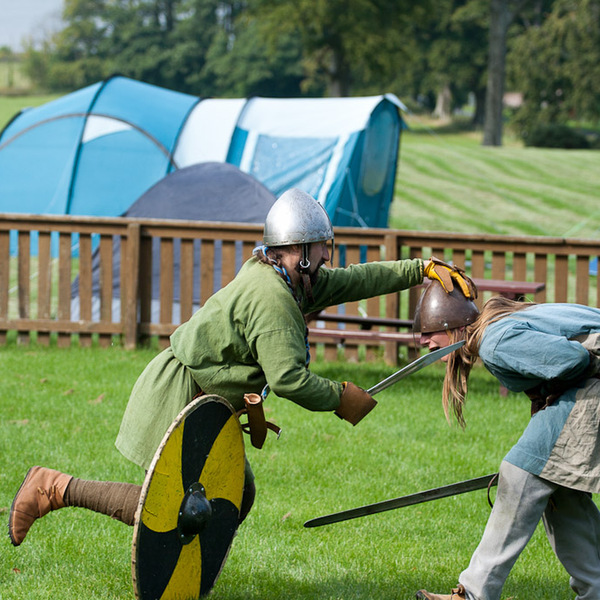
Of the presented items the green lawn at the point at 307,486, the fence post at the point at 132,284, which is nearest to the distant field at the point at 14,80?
the fence post at the point at 132,284

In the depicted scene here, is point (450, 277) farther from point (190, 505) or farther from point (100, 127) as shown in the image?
point (100, 127)

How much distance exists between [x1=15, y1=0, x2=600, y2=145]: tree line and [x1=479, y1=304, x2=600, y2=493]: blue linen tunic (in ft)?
119

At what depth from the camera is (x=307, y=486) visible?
477cm

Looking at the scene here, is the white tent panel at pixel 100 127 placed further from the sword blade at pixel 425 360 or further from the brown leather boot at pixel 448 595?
the brown leather boot at pixel 448 595

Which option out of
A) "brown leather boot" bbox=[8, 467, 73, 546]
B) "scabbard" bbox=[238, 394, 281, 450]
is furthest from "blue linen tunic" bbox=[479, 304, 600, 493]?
"brown leather boot" bbox=[8, 467, 73, 546]

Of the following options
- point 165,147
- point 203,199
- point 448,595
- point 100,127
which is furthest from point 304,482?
point 100,127

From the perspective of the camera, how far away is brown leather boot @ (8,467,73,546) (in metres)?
3.35

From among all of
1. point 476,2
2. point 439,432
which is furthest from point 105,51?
point 439,432

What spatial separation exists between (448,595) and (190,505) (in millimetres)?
1054

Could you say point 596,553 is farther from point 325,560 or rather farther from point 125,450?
point 125,450

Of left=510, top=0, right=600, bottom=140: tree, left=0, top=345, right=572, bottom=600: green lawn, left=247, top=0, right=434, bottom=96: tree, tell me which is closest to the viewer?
left=0, top=345, right=572, bottom=600: green lawn

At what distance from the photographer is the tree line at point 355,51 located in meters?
39.2

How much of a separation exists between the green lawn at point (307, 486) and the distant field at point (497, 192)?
1151cm

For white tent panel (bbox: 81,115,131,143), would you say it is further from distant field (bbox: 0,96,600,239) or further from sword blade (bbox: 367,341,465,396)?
sword blade (bbox: 367,341,465,396)
